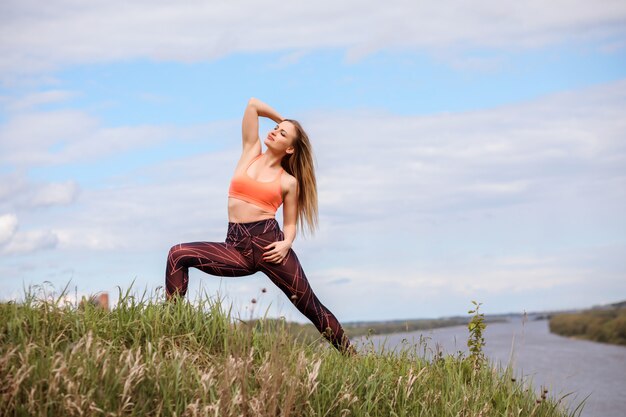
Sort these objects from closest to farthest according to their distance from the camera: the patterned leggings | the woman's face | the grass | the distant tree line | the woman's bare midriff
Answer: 1. the grass
2. the patterned leggings
3. the woman's bare midriff
4. the woman's face
5. the distant tree line

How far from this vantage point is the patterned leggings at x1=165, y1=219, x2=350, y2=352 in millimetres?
7805

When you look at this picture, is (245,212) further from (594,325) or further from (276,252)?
(594,325)

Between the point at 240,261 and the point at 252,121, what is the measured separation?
4.81 feet

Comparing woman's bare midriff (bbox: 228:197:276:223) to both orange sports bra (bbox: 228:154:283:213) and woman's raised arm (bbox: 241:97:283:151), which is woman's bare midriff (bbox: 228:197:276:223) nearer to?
orange sports bra (bbox: 228:154:283:213)

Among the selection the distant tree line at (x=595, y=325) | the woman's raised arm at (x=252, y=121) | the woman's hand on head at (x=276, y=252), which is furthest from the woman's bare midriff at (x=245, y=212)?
the distant tree line at (x=595, y=325)

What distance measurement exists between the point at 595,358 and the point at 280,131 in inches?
757

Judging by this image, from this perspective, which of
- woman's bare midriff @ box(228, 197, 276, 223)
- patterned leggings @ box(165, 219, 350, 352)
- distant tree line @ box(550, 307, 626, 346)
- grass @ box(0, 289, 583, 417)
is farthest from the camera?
distant tree line @ box(550, 307, 626, 346)

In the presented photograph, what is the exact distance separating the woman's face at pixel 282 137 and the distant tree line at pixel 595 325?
28.6m

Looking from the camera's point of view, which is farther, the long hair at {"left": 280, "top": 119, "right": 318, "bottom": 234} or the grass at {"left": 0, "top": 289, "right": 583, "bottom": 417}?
the long hair at {"left": 280, "top": 119, "right": 318, "bottom": 234}

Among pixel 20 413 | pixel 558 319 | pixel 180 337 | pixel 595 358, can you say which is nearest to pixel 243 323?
pixel 180 337

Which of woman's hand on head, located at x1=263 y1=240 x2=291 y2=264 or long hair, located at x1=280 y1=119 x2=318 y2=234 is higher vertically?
long hair, located at x1=280 y1=119 x2=318 y2=234

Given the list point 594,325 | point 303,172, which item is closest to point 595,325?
point 594,325

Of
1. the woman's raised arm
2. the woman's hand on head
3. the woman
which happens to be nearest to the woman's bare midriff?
the woman

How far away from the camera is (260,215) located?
312 inches
